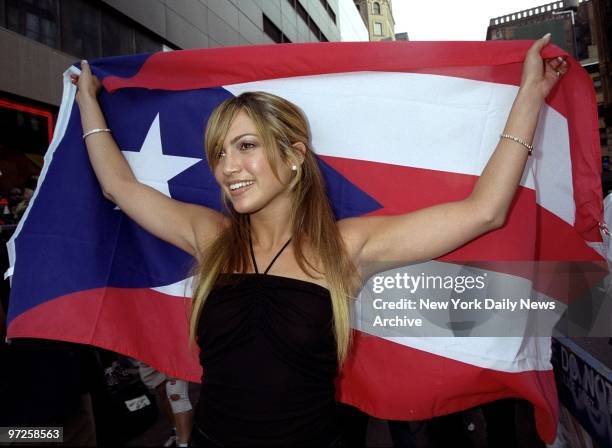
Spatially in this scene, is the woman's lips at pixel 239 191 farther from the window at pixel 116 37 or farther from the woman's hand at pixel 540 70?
the window at pixel 116 37

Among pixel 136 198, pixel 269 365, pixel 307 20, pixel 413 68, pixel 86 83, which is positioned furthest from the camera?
pixel 307 20

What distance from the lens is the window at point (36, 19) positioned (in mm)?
8883

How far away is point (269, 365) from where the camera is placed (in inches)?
54.2

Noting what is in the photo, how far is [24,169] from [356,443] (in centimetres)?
1008

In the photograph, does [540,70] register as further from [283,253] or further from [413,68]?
[283,253]

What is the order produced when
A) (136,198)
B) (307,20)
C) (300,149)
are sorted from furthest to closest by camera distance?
(307,20) < (136,198) < (300,149)

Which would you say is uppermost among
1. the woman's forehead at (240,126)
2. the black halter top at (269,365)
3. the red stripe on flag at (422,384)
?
the woman's forehead at (240,126)

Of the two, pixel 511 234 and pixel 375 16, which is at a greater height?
pixel 375 16

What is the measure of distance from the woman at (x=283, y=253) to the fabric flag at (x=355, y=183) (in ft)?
1.19

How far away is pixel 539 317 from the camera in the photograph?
1.93 m

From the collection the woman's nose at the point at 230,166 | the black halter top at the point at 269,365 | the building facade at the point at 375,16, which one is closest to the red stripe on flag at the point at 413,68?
the woman's nose at the point at 230,166

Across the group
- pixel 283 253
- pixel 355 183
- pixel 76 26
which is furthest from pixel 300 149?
pixel 76 26

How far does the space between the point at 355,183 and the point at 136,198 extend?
100cm

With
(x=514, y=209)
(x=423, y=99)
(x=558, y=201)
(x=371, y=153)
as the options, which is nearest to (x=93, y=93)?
(x=371, y=153)
